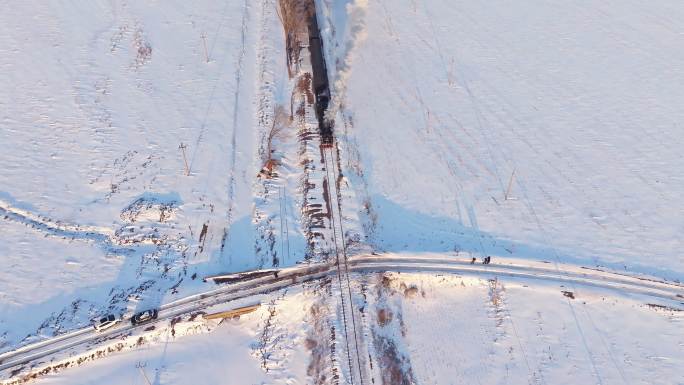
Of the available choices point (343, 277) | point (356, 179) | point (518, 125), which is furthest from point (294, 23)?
point (343, 277)

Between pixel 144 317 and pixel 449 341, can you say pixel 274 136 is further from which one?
pixel 449 341

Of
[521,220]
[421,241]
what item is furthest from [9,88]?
[521,220]

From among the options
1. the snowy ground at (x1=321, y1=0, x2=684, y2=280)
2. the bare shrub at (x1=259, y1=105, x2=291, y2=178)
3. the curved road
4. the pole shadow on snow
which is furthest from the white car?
the snowy ground at (x1=321, y1=0, x2=684, y2=280)

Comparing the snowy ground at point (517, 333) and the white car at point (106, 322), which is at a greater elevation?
the white car at point (106, 322)

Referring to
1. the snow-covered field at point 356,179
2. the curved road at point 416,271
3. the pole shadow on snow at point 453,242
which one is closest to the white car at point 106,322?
the curved road at point 416,271

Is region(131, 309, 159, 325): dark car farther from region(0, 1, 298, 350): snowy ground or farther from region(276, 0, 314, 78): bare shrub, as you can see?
region(276, 0, 314, 78): bare shrub

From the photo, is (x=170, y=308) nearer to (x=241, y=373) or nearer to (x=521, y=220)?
(x=241, y=373)

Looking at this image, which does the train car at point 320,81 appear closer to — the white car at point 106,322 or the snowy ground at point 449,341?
the snowy ground at point 449,341
